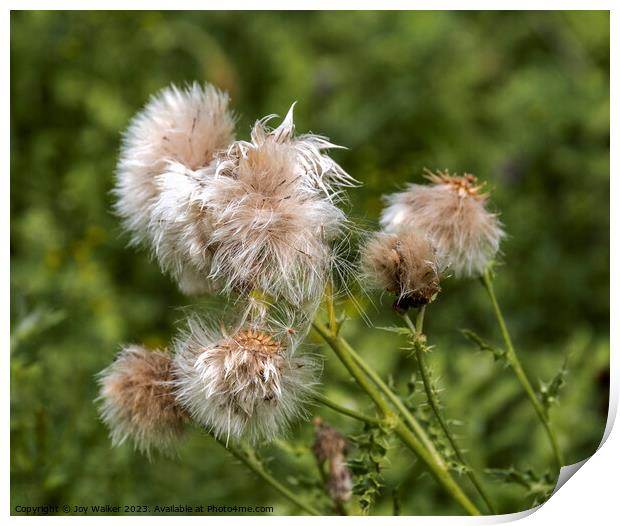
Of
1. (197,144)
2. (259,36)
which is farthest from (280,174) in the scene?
(259,36)

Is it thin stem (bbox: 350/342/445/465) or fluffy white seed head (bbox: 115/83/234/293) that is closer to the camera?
fluffy white seed head (bbox: 115/83/234/293)

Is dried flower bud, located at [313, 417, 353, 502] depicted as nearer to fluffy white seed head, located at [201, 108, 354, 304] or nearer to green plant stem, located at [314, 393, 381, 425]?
green plant stem, located at [314, 393, 381, 425]

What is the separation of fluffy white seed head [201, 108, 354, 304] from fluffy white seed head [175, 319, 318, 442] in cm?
8

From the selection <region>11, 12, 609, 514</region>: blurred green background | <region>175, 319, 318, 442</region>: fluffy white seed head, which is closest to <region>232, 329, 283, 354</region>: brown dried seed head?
<region>175, 319, 318, 442</region>: fluffy white seed head

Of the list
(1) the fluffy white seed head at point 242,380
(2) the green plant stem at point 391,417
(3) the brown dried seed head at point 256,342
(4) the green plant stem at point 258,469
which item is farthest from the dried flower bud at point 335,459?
(3) the brown dried seed head at point 256,342

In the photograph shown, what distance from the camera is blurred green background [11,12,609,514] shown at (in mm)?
2291

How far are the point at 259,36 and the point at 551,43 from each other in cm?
109

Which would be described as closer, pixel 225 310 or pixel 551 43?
pixel 225 310

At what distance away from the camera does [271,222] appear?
1.36 meters

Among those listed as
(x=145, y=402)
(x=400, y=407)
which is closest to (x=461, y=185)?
(x=400, y=407)

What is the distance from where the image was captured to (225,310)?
4.75ft

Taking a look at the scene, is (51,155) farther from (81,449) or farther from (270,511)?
(270,511)

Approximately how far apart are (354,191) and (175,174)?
0.77 m

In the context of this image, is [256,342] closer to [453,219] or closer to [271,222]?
[271,222]
